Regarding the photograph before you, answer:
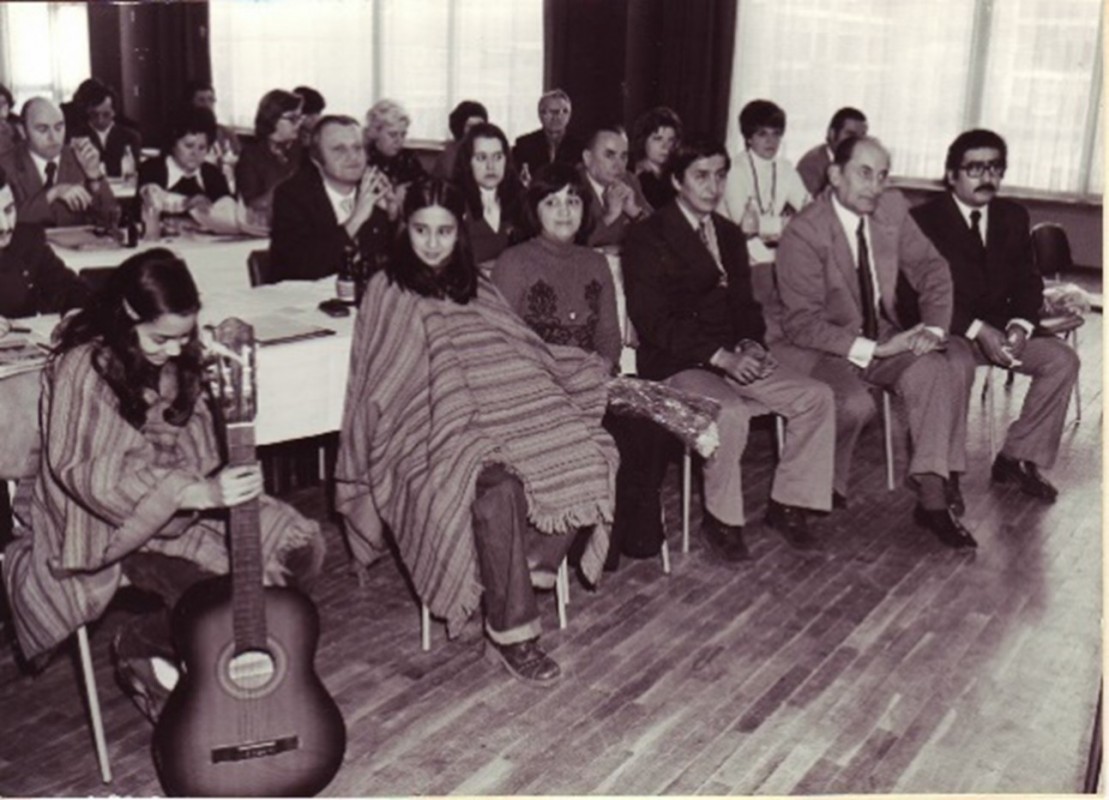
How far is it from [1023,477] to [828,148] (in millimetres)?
2871

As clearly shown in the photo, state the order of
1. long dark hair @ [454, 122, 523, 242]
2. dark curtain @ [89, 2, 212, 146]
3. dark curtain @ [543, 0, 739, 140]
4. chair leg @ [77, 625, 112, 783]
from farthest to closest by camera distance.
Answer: dark curtain @ [89, 2, 212, 146] < dark curtain @ [543, 0, 739, 140] < long dark hair @ [454, 122, 523, 242] < chair leg @ [77, 625, 112, 783]

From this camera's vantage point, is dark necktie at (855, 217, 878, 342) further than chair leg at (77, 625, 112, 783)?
Yes

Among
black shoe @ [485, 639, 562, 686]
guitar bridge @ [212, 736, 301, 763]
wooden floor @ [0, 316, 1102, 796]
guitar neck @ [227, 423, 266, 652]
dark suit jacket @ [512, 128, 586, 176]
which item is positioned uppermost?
dark suit jacket @ [512, 128, 586, 176]

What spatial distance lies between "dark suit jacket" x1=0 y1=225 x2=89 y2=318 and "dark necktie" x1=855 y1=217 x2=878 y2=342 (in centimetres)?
248

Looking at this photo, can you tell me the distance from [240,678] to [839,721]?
1.38 meters

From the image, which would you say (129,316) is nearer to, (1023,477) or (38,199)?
(38,199)

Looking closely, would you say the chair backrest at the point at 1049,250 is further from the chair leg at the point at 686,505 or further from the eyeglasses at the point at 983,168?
the chair leg at the point at 686,505

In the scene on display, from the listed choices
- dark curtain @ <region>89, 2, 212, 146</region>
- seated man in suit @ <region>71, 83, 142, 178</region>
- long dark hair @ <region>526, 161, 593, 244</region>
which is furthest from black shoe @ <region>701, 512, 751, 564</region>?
dark curtain @ <region>89, 2, 212, 146</region>

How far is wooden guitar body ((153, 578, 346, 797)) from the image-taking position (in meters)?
2.40

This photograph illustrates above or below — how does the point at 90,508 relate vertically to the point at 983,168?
below

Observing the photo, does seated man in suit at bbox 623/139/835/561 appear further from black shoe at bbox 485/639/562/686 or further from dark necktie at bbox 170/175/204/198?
dark necktie at bbox 170/175/204/198

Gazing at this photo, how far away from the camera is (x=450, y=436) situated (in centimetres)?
314

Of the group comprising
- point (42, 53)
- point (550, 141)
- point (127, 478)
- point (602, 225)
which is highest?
point (42, 53)

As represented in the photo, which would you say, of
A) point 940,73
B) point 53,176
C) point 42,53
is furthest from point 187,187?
point 42,53
